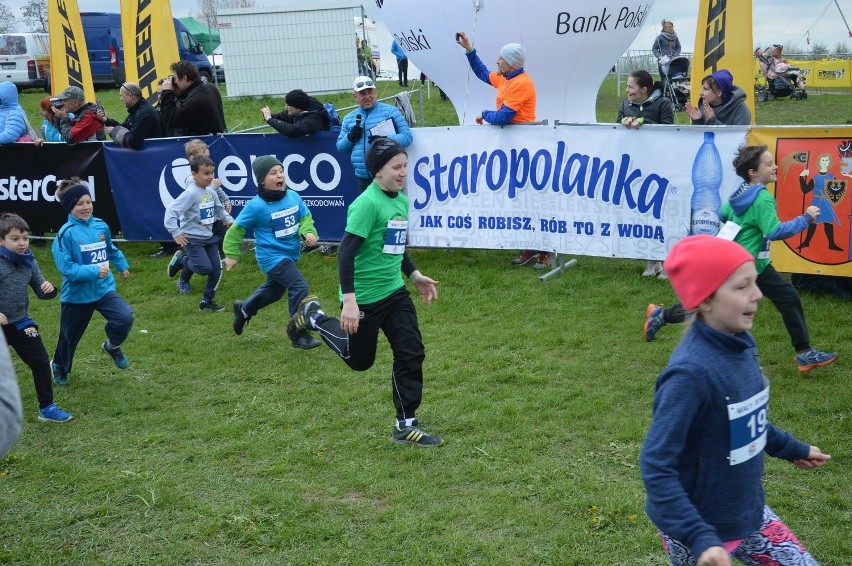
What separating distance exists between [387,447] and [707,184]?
4.85 m

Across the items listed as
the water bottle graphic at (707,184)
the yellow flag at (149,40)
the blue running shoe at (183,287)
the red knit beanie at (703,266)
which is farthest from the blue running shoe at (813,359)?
the yellow flag at (149,40)

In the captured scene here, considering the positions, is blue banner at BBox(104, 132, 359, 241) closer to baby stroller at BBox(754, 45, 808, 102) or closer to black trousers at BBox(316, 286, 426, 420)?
black trousers at BBox(316, 286, 426, 420)

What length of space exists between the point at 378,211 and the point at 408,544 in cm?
216

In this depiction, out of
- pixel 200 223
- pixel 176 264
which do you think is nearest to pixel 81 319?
pixel 200 223

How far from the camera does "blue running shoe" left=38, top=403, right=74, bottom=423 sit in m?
7.16

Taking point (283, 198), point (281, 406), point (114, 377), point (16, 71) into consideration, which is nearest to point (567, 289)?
point (283, 198)

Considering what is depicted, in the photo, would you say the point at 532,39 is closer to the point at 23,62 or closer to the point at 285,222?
the point at 285,222

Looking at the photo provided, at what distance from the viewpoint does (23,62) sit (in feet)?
105

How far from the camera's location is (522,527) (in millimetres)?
5039

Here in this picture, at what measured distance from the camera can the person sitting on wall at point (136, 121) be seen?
41.0 feet

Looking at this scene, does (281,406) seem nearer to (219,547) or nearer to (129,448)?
(129,448)

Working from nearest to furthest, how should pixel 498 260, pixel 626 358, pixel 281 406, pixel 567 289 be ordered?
pixel 281 406 → pixel 626 358 → pixel 567 289 → pixel 498 260

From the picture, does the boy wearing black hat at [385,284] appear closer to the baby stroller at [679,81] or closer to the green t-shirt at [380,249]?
the green t-shirt at [380,249]

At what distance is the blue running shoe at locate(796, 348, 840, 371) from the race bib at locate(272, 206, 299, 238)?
15.1ft
